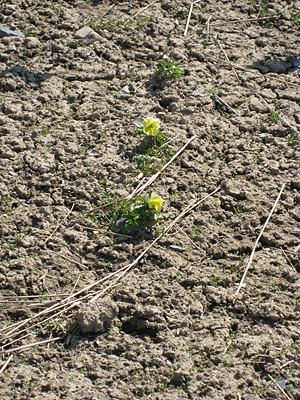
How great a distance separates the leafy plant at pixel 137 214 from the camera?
317cm

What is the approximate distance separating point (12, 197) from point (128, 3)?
3.14 m

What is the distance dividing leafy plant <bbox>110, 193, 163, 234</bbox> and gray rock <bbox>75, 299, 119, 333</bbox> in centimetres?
65

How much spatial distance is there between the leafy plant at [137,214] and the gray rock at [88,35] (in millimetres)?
2351

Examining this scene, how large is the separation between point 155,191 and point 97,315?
1.19 metres

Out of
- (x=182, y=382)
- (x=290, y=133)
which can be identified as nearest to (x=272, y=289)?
(x=182, y=382)

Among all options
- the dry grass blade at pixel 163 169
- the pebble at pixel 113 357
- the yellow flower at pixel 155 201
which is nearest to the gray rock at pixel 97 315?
the pebble at pixel 113 357

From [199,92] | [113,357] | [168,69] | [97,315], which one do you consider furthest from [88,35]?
[113,357]

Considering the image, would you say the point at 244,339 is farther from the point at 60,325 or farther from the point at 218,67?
the point at 218,67

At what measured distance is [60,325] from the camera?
2.67 metres

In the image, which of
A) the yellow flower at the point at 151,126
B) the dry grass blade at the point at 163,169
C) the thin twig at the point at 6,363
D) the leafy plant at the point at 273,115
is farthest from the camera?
the leafy plant at the point at 273,115

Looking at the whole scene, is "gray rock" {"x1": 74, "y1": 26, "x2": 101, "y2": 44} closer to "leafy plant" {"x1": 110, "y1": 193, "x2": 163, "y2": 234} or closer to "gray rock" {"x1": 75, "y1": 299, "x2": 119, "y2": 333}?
"leafy plant" {"x1": 110, "y1": 193, "x2": 163, "y2": 234}

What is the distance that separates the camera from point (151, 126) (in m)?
3.66

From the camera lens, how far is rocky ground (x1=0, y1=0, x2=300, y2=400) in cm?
253

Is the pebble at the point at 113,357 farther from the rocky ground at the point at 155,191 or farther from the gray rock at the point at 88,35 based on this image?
the gray rock at the point at 88,35
